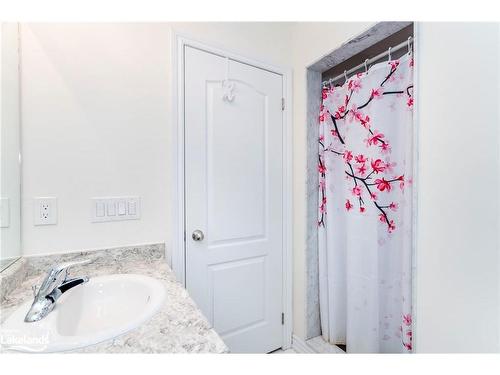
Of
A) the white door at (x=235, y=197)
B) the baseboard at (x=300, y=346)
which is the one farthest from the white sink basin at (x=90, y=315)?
the baseboard at (x=300, y=346)

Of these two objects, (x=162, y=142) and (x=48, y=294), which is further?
(x=162, y=142)

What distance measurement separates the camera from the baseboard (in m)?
1.56

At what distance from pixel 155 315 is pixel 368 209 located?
113cm

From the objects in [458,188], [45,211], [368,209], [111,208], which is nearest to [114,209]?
[111,208]

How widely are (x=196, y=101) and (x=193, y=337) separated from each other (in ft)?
3.69

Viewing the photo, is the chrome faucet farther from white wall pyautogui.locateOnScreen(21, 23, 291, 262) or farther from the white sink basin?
white wall pyautogui.locateOnScreen(21, 23, 291, 262)

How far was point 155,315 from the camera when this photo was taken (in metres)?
0.72

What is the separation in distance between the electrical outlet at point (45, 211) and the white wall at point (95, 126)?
0.02m

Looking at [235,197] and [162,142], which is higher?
[162,142]

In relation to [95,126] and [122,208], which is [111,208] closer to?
[122,208]

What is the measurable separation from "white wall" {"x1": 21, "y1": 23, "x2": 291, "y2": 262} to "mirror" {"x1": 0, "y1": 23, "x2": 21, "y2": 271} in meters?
0.03

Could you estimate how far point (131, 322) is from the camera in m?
0.67
